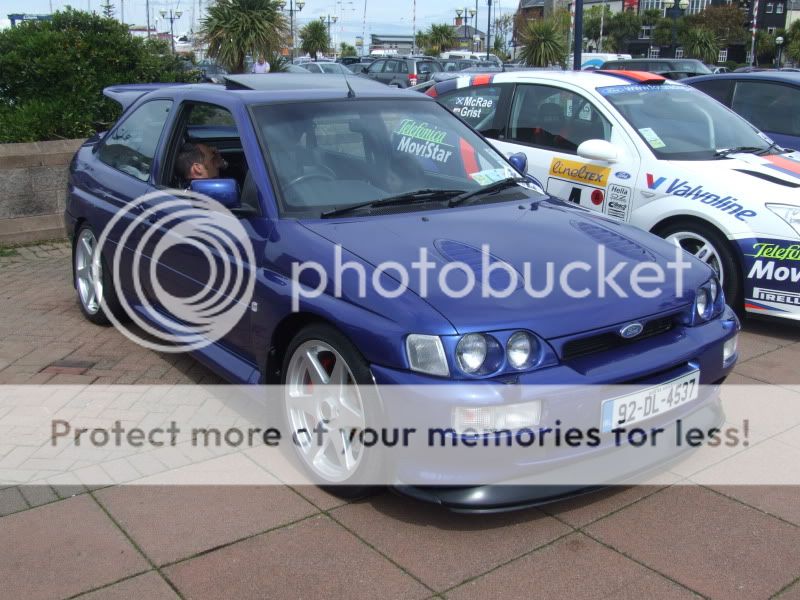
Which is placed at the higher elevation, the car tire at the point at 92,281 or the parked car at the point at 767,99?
the parked car at the point at 767,99

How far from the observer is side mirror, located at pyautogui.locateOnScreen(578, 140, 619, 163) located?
5.82 m

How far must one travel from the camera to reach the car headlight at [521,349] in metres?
2.95

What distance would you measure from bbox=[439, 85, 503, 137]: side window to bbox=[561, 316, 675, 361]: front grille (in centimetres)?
381

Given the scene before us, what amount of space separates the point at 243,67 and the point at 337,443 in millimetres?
18204

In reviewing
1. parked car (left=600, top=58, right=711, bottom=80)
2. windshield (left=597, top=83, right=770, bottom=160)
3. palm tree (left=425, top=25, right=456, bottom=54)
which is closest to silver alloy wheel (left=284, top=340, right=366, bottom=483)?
windshield (left=597, top=83, right=770, bottom=160)

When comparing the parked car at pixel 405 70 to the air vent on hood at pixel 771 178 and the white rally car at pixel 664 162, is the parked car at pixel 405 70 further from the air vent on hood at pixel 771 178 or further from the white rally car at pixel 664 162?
the air vent on hood at pixel 771 178

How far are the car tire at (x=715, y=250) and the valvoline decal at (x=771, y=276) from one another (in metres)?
0.06

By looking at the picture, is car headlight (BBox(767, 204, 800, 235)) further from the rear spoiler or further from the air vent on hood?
the rear spoiler

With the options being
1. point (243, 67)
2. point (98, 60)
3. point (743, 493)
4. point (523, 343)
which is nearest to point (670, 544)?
point (743, 493)

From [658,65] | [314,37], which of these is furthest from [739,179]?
[314,37]

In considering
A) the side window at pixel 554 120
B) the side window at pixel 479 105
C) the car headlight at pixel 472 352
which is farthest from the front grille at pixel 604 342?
the side window at pixel 479 105

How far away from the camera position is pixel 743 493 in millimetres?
3447

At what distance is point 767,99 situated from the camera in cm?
800

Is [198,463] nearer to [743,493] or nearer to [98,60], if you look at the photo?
[743,493]
